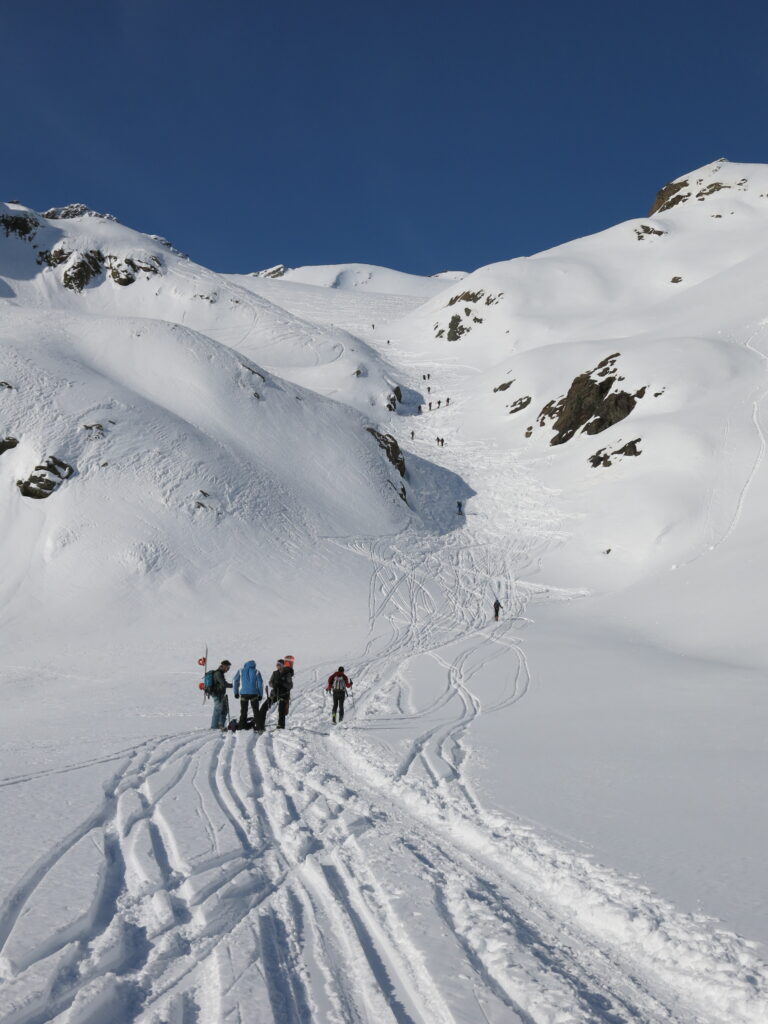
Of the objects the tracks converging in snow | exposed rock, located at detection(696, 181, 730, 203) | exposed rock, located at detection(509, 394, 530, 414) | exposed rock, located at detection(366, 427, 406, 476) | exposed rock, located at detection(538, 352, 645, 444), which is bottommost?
the tracks converging in snow

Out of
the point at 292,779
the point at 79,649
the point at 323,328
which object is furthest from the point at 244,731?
the point at 323,328

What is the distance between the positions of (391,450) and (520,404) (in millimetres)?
17946

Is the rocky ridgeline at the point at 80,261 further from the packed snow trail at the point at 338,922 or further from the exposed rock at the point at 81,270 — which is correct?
the packed snow trail at the point at 338,922

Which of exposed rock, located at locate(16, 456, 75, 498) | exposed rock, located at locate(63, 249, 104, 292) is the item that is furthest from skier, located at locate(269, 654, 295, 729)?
exposed rock, located at locate(63, 249, 104, 292)

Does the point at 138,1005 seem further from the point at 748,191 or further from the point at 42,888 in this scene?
the point at 748,191

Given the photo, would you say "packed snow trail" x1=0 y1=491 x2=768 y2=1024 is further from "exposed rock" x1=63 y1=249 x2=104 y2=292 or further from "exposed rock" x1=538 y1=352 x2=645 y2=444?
"exposed rock" x1=63 y1=249 x2=104 y2=292

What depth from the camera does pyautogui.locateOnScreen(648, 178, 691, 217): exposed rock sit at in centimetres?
12669

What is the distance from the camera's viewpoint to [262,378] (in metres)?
43.8

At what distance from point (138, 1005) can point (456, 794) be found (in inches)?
185

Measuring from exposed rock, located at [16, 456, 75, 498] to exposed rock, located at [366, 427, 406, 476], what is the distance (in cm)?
2051

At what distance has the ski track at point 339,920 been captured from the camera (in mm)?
3666

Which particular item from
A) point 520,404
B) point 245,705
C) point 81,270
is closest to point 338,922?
point 245,705

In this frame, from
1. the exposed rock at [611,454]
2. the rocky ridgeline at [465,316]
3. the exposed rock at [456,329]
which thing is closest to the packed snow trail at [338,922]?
the exposed rock at [611,454]

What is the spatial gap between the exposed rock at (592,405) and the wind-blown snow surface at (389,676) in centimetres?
25
